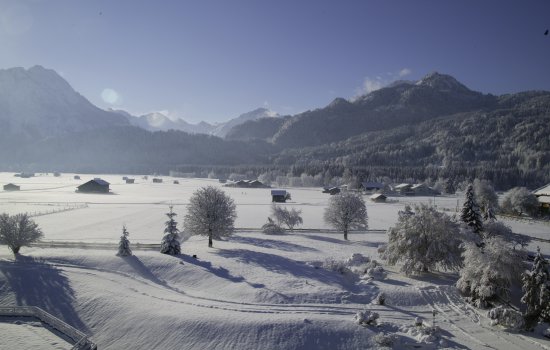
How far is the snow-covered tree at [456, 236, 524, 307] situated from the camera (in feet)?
95.8

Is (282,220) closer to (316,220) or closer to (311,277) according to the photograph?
(316,220)

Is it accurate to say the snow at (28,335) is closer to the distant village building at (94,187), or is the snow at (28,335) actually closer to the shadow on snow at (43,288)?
the shadow on snow at (43,288)

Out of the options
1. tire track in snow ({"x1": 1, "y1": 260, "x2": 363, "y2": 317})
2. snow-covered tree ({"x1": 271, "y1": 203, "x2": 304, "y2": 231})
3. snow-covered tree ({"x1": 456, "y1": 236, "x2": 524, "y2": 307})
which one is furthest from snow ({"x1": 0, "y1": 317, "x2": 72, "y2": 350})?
snow-covered tree ({"x1": 271, "y1": 203, "x2": 304, "y2": 231})

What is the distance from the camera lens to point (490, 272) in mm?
29562

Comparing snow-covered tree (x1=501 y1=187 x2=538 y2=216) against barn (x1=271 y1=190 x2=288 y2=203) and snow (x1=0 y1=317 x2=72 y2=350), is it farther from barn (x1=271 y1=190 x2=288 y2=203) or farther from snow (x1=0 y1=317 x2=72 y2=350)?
snow (x1=0 y1=317 x2=72 y2=350)

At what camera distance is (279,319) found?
83.4 feet

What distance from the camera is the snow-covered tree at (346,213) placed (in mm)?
56906

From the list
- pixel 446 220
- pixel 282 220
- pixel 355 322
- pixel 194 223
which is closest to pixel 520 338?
pixel 355 322

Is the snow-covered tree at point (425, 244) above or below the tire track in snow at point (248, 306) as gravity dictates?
above

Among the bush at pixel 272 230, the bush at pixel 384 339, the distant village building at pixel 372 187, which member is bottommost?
the bush at pixel 384 339

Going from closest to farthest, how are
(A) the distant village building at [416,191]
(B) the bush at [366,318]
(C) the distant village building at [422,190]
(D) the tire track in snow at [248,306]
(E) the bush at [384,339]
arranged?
(E) the bush at [384,339] → (B) the bush at [366,318] → (D) the tire track in snow at [248,306] → (A) the distant village building at [416,191] → (C) the distant village building at [422,190]

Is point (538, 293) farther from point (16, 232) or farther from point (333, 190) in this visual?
point (333, 190)

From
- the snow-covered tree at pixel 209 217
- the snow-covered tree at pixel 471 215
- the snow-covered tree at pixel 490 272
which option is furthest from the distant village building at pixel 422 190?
the snow-covered tree at pixel 490 272

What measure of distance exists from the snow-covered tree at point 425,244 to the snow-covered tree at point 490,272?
4.85 m
